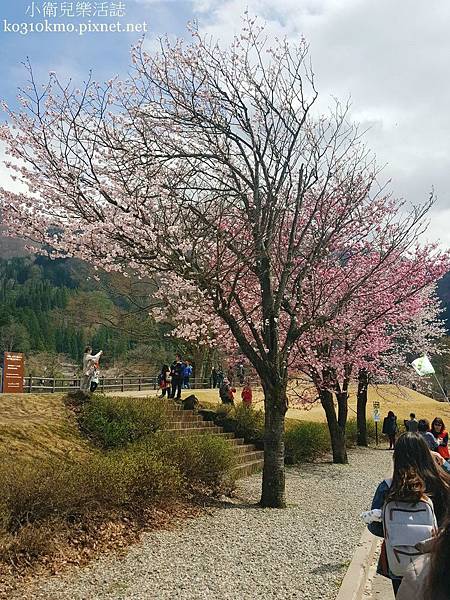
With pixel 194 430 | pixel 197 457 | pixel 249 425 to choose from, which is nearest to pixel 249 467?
pixel 194 430

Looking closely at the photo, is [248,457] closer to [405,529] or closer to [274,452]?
[274,452]

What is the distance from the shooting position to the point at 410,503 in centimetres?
378

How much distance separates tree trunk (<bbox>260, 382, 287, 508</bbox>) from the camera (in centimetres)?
1078

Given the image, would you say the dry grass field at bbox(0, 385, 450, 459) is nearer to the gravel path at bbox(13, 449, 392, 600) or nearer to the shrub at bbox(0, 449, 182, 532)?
the shrub at bbox(0, 449, 182, 532)

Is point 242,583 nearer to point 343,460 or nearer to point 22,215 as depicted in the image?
point 22,215

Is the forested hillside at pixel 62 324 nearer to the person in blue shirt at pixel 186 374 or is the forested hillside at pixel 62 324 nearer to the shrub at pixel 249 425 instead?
the person in blue shirt at pixel 186 374

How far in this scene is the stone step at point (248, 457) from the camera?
15.2m

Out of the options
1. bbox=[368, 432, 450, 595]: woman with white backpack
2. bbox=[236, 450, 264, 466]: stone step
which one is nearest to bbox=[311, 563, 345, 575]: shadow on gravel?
bbox=[368, 432, 450, 595]: woman with white backpack

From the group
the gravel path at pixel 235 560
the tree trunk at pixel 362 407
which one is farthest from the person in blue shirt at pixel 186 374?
the gravel path at pixel 235 560

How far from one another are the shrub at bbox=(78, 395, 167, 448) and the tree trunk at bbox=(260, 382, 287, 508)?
3.17 metres

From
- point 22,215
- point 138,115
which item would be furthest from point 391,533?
point 138,115

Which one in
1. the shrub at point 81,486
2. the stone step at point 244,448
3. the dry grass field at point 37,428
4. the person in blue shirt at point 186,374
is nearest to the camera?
the shrub at point 81,486

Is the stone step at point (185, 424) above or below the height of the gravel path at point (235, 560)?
above

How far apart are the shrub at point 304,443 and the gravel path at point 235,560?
678 cm
